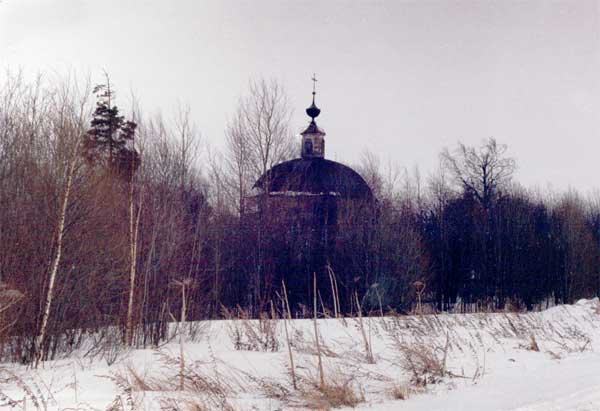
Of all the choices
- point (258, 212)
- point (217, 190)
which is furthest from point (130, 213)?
point (217, 190)

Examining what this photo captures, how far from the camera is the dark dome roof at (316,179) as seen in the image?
941 inches

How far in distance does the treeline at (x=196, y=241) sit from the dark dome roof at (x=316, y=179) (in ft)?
2.36

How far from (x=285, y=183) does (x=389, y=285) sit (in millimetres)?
5923

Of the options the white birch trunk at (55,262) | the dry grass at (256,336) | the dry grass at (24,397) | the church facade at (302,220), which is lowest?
the dry grass at (24,397)

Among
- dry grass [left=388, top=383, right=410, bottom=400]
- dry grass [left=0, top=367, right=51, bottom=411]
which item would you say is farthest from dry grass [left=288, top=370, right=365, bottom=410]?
dry grass [left=0, top=367, right=51, bottom=411]

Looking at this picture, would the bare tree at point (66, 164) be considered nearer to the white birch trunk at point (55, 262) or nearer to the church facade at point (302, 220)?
the white birch trunk at point (55, 262)

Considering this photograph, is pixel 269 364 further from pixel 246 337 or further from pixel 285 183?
pixel 285 183

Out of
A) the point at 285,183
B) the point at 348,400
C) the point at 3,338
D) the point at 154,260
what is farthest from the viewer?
the point at 285,183

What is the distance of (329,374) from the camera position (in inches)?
299

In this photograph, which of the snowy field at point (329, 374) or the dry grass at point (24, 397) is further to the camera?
the snowy field at point (329, 374)

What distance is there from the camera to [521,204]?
2831 cm

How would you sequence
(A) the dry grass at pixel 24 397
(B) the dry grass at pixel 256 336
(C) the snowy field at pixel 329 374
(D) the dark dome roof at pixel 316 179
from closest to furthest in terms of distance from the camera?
(A) the dry grass at pixel 24 397 < (C) the snowy field at pixel 329 374 < (B) the dry grass at pixel 256 336 < (D) the dark dome roof at pixel 316 179

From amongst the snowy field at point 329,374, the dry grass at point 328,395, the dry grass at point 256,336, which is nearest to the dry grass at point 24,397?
the snowy field at point 329,374

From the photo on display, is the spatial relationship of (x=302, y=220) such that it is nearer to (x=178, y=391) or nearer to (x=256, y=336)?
(x=256, y=336)
